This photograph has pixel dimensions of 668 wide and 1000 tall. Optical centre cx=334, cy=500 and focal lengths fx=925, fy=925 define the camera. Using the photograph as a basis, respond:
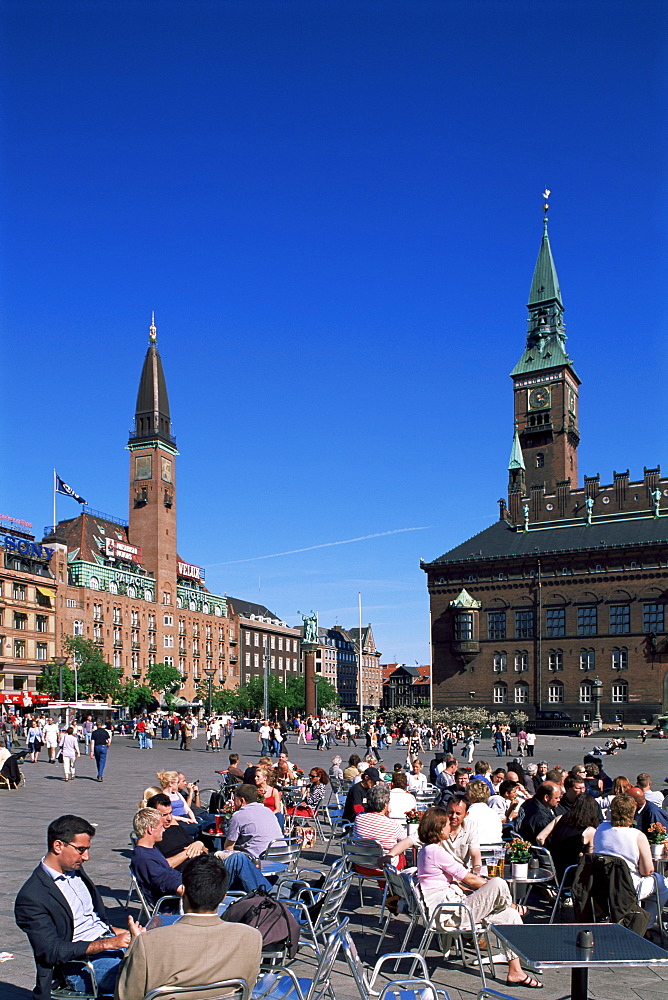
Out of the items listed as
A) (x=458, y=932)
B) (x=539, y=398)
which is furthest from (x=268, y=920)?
(x=539, y=398)

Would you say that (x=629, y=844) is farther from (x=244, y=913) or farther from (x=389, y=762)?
(x=389, y=762)

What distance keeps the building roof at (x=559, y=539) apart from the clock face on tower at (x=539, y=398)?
13.8 meters

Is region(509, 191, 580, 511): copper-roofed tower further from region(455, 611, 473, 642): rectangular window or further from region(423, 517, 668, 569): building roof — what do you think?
region(455, 611, 473, 642): rectangular window

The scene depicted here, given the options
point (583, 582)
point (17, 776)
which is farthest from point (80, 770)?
point (583, 582)

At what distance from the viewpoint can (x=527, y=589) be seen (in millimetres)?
83562

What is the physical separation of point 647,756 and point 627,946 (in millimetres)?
41735

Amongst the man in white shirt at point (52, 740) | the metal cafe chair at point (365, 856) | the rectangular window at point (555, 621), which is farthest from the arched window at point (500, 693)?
the metal cafe chair at point (365, 856)

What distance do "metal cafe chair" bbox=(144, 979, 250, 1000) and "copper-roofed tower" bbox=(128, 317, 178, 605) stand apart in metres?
94.4

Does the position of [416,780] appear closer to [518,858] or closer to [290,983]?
[518,858]

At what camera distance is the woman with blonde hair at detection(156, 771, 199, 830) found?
1127 centimetres

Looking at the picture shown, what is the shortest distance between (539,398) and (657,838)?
8869 cm

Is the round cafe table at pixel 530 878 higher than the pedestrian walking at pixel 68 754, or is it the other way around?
the round cafe table at pixel 530 878

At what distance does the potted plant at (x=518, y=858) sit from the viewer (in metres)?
8.83

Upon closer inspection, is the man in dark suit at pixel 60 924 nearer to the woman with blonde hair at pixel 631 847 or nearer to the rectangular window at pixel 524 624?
the woman with blonde hair at pixel 631 847
